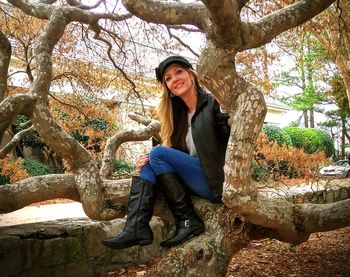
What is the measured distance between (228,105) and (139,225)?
1086 mm

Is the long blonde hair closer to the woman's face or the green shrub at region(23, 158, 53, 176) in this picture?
the woman's face

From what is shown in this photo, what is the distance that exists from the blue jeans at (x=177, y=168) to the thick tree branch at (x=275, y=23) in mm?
940

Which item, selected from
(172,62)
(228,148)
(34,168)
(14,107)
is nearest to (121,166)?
(34,168)

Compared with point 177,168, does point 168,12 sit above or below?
above

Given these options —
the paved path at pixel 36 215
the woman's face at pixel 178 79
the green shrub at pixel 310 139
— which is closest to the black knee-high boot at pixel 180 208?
the woman's face at pixel 178 79

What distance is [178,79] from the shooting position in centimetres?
285

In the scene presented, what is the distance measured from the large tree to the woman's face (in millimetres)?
326

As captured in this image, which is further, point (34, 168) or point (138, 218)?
point (34, 168)

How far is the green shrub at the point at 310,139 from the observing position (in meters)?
17.8

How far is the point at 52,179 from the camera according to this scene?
10.3ft

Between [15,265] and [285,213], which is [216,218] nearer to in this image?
[285,213]

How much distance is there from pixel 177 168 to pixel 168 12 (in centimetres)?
117

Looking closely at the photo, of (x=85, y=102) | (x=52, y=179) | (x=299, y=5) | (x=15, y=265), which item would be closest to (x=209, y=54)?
(x=299, y=5)

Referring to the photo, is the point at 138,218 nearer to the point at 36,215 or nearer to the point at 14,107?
the point at 14,107
